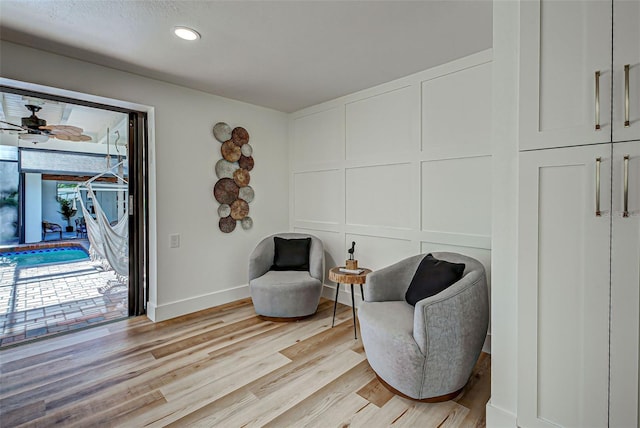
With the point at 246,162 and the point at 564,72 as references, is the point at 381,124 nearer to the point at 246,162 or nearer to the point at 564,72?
the point at 246,162

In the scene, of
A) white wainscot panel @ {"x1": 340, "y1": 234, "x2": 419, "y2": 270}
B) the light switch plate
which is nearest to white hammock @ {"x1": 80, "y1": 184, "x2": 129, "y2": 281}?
the light switch plate

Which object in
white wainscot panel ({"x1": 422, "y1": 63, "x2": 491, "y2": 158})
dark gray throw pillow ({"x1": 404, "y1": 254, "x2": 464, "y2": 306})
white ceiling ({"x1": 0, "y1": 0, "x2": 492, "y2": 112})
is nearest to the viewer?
white ceiling ({"x1": 0, "y1": 0, "x2": 492, "y2": 112})

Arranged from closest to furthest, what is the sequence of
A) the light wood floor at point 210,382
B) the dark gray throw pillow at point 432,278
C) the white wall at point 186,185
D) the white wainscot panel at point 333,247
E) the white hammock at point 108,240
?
1. the light wood floor at point 210,382
2. the dark gray throw pillow at point 432,278
3. the white wall at point 186,185
4. the white hammock at point 108,240
5. the white wainscot panel at point 333,247

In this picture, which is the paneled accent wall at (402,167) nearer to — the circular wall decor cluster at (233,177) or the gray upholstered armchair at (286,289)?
the gray upholstered armchair at (286,289)

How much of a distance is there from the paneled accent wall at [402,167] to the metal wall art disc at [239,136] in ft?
2.38

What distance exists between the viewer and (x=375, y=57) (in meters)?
2.57

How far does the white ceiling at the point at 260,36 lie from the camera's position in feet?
6.24

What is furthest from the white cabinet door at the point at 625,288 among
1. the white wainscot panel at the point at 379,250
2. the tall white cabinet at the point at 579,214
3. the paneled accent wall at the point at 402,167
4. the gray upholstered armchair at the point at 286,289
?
the gray upholstered armchair at the point at 286,289

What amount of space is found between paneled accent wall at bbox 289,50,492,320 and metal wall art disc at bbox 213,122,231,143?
0.96m

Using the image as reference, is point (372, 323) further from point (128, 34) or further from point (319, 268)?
point (128, 34)

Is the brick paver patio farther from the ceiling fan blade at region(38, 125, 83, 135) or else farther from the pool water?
the ceiling fan blade at region(38, 125, 83, 135)

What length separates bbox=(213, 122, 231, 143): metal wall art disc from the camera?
353cm

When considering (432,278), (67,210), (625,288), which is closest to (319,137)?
(432,278)

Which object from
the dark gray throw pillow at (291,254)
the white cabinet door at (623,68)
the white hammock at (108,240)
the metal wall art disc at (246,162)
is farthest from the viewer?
the metal wall art disc at (246,162)
